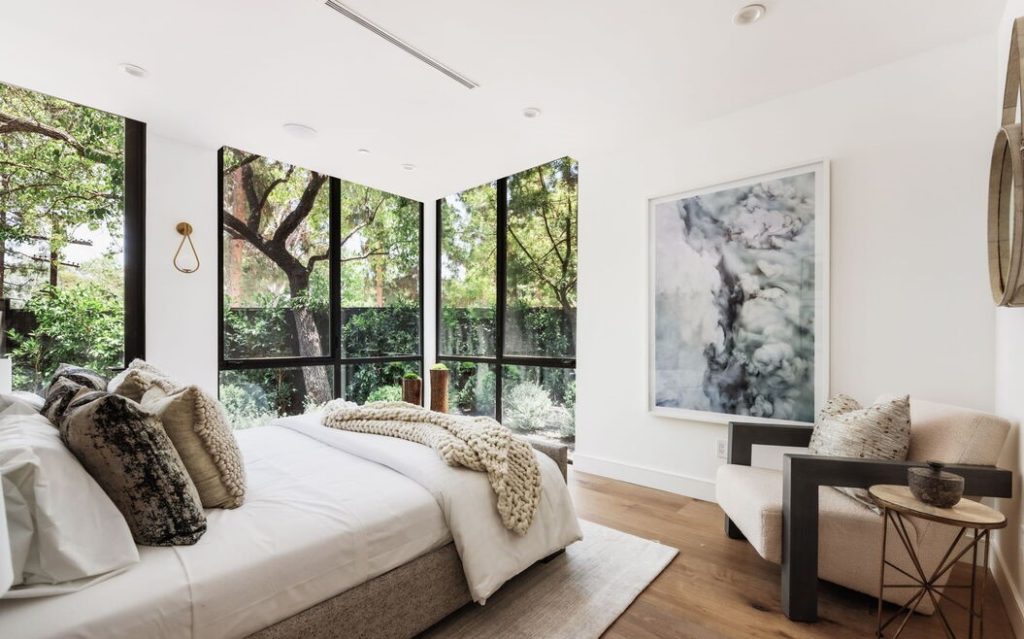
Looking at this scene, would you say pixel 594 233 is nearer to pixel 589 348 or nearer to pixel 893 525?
pixel 589 348

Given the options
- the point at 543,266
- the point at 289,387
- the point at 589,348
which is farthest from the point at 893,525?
the point at 289,387

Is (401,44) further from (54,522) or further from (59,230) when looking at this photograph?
(59,230)

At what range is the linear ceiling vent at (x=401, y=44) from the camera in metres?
2.00

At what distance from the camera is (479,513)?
1.76 m

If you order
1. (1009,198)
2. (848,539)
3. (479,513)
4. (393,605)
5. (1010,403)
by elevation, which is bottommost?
(393,605)

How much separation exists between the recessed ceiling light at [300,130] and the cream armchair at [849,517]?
3.36 metres

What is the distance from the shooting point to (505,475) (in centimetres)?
185

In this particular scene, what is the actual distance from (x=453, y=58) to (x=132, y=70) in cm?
→ 170

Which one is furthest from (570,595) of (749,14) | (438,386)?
(438,386)

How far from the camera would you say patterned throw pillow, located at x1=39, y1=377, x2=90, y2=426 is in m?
1.52

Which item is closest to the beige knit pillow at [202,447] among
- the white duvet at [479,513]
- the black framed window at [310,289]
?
the white duvet at [479,513]

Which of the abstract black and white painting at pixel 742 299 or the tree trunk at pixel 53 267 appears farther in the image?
the tree trunk at pixel 53 267

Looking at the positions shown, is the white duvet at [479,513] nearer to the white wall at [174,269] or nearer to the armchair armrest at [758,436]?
the armchair armrest at [758,436]

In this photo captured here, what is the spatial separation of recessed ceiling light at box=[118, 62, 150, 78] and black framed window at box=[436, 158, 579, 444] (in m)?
2.65
